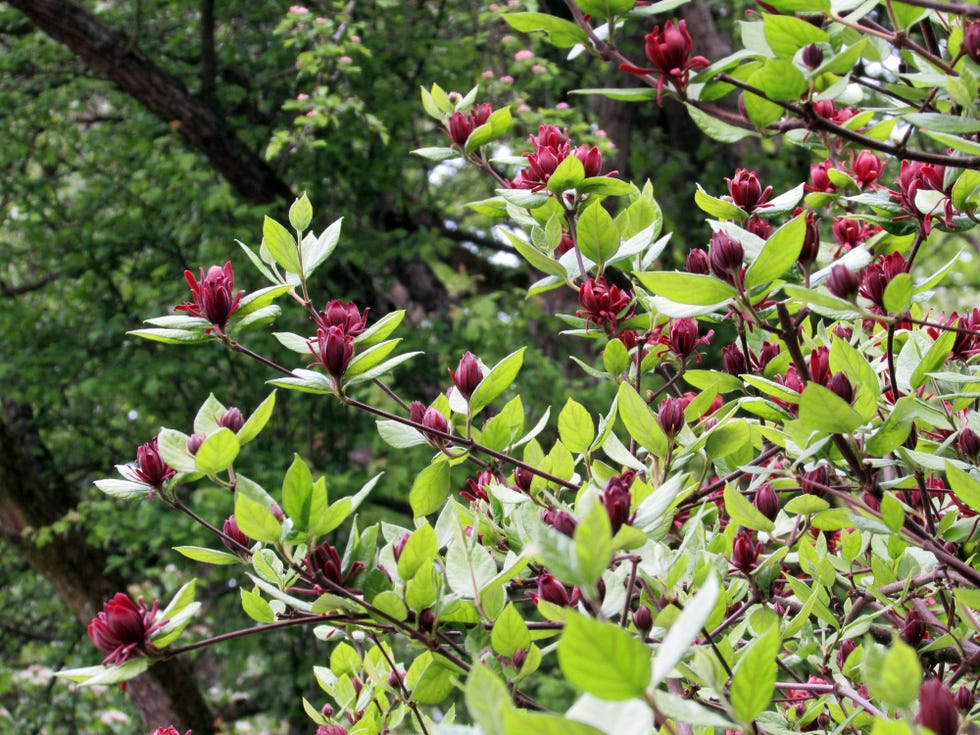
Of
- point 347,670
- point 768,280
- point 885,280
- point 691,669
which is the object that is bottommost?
point 347,670

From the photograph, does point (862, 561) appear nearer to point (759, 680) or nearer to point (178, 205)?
point (759, 680)

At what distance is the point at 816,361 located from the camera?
857 millimetres

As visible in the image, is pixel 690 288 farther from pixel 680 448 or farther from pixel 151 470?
pixel 151 470

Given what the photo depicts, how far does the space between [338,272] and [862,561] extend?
438cm

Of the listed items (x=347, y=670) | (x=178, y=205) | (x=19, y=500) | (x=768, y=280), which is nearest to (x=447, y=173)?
(x=178, y=205)

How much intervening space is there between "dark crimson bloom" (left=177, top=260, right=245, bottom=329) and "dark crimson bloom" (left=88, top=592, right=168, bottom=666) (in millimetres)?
306

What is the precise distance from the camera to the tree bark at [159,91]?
4434mm

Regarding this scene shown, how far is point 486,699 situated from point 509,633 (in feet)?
1.08

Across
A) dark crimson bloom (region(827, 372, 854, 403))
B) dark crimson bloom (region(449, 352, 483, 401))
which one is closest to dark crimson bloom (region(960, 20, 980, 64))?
dark crimson bloom (region(827, 372, 854, 403))

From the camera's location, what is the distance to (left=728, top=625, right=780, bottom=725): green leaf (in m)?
0.57

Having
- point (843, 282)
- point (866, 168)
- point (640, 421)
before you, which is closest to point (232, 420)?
point (640, 421)

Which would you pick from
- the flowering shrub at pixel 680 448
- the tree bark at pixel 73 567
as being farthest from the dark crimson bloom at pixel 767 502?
the tree bark at pixel 73 567

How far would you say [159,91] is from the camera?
4727mm

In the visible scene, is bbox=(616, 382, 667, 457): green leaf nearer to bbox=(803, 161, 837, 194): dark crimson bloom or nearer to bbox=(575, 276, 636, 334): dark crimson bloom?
bbox=(575, 276, 636, 334): dark crimson bloom
